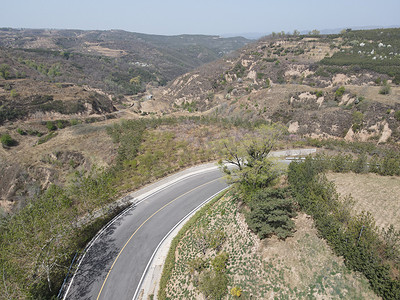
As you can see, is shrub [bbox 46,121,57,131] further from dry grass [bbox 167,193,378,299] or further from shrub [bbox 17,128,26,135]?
dry grass [bbox 167,193,378,299]

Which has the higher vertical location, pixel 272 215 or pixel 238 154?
pixel 238 154

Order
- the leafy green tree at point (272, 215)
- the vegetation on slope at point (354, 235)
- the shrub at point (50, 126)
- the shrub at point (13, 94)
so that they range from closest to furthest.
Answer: the vegetation on slope at point (354, 235) → the leafy green tree at point (272, 215) → the shrub at point (50, 126) → the shrub at point (13, 94)

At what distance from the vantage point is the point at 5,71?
303 feet

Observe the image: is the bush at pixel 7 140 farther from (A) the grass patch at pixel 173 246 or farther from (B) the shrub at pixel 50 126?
(A) the grass patch at pixel 173 246

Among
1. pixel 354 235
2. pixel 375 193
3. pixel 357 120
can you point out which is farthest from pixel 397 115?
pixel 354 235

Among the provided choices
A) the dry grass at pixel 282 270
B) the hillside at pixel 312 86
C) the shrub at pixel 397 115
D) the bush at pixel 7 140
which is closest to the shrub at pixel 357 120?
the hillside at pixel 312 86

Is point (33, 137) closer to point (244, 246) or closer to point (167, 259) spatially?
point (167, 259)

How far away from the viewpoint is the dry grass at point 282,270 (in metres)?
13.6

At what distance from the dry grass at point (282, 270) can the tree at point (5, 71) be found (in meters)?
113

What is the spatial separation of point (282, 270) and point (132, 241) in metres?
15.8

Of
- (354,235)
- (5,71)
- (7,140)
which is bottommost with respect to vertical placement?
(7,140)

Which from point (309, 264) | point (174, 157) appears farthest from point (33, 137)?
point (309, 264)

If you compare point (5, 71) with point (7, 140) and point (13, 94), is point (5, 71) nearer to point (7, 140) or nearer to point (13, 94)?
point (13, 94)

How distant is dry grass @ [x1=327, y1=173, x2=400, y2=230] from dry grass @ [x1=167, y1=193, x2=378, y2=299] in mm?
4443
